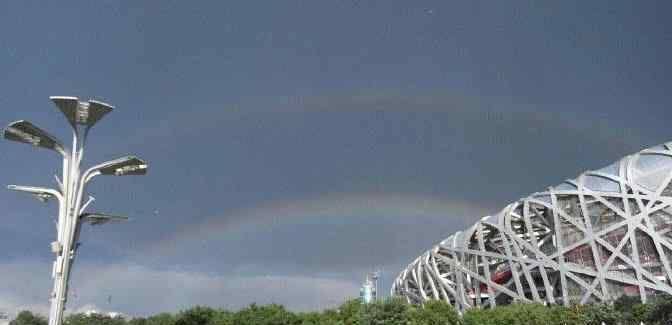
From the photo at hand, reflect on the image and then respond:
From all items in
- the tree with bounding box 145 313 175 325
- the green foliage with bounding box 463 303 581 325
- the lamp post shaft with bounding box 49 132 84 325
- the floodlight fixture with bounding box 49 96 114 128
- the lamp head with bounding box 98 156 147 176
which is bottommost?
the tree with bounding box 145 313 175 325

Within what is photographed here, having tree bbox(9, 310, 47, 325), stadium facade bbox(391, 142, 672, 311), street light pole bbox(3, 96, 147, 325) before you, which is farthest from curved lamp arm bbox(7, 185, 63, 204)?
tree bbox(9, 310, 47, 325)

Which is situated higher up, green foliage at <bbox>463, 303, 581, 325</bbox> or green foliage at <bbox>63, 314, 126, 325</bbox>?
green foliage at <bbox>463, 303, 581, 325</bbox>

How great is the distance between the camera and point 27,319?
94.6 meters

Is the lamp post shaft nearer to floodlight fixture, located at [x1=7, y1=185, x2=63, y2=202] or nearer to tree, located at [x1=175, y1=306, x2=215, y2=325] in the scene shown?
floodlight fixture, located at [x1=7, y1=185, x2=63, y2=202]

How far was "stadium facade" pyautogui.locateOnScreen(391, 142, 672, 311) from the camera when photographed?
68.9 meters

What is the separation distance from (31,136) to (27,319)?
8642 centimetres

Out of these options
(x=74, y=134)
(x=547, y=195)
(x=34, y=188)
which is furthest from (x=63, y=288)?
(x=547, y=195)

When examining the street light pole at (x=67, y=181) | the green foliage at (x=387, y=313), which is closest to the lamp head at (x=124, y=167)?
the street light pole at (x=67, y=181)

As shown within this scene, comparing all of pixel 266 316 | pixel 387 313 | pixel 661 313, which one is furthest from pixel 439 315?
pixel 661 313

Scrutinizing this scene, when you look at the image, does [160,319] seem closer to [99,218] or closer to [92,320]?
[92,320]

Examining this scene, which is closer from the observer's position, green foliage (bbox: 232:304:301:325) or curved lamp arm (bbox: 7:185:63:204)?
curved lamp arm (bbox: 7:185:63:204)

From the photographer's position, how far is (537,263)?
77062 millimetres

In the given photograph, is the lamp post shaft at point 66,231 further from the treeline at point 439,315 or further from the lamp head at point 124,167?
the treeline at point 439,315

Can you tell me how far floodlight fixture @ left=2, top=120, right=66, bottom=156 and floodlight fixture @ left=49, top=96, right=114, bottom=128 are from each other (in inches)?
51.8
